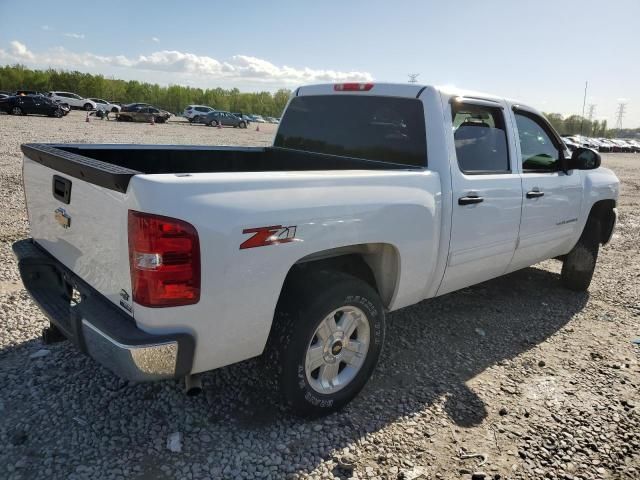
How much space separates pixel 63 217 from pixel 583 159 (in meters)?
4.29

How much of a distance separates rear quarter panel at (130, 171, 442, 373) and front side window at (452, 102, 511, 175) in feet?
2.73

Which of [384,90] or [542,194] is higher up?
[384,90]

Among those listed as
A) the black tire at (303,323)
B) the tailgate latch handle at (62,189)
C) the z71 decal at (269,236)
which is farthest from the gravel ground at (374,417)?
the tailgate latch handle at (62,189)

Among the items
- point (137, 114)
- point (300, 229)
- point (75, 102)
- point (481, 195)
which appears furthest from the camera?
point (75, 102)

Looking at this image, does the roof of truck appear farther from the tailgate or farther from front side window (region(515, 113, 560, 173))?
the tailgate

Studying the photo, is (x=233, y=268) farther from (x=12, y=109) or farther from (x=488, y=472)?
(x=12, y=109)

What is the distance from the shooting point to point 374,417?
10.1 ft

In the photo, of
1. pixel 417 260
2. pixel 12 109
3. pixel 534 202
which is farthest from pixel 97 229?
pixel 12 109

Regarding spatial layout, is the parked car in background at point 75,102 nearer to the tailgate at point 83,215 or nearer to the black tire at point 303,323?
the tailgate at point 83,215

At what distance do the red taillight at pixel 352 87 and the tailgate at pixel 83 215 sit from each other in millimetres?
2090

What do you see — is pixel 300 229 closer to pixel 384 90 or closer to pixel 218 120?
pixel 384 90

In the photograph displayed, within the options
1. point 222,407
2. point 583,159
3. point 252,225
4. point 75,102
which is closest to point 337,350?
point 222,407

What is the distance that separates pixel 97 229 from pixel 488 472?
7.86ft

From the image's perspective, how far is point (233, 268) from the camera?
2.27 meters
